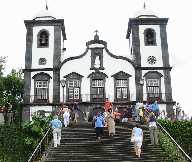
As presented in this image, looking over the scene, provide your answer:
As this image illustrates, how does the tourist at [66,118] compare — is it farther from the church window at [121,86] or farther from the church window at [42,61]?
the church window at [42,61]

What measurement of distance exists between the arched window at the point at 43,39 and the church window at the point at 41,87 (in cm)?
297

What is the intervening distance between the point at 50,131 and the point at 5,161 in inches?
115

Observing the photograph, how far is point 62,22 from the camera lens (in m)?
44.5

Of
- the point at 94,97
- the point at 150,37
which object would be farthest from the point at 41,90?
the point at 150,37

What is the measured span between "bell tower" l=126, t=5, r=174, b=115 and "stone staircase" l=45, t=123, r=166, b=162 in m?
14.2

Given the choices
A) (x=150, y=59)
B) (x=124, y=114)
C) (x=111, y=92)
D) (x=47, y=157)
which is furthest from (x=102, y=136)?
(x=150, y=59)

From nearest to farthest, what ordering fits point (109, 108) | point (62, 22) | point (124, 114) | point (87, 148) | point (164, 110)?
point (87, 148) → point (109, 108) → point (124, 114) → point (164, 110) → point (62, 22)

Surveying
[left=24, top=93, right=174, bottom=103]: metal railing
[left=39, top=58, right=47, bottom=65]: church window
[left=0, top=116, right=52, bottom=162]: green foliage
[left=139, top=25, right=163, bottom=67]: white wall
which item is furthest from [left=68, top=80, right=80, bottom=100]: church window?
[left=0, top=116, right=52, bottom=162]: green foliage

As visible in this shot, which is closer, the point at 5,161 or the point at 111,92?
the point at 5,161

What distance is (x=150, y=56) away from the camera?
43.0 m

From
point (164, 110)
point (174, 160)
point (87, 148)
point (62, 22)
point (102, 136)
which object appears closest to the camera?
point (174, 160)

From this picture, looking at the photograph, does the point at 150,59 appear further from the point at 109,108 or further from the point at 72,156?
the point at 72,156

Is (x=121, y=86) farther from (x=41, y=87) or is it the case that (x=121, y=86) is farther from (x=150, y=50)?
(x=41, y=87)

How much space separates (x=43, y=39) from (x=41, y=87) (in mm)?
4844
